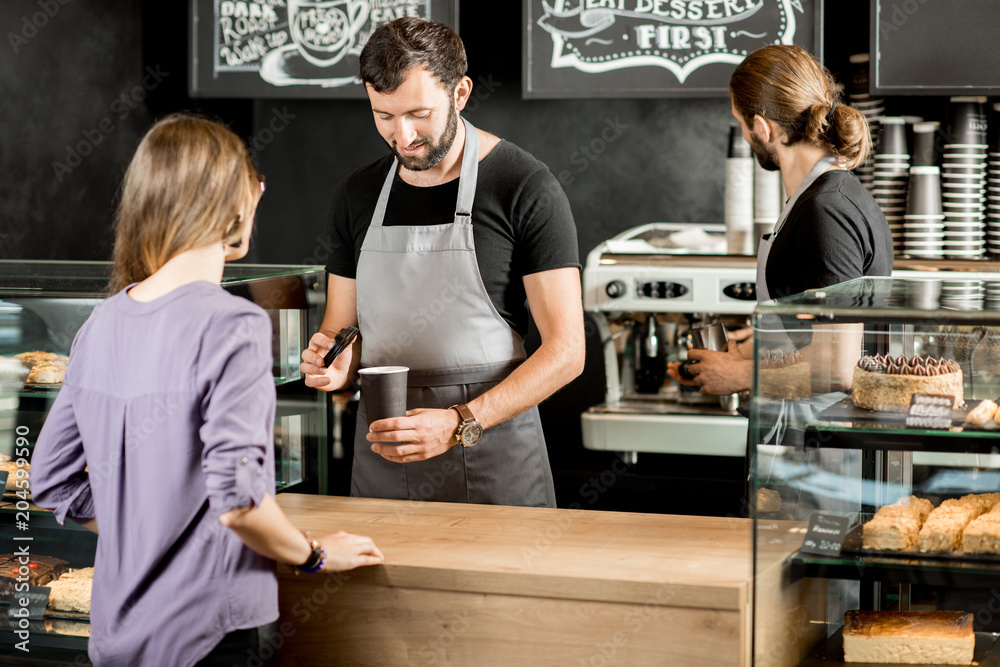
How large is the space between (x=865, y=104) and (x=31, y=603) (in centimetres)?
280

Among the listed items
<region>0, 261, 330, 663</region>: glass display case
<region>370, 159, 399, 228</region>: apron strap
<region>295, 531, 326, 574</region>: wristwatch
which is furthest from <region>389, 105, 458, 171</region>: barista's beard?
<region>295, 531, 326, 574</region>: wristwatch

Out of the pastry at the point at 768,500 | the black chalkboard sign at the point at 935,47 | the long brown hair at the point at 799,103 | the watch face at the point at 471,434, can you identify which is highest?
the black chalkboard sign at the point at 935,47

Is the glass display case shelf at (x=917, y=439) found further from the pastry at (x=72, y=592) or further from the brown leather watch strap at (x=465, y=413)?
the pastry at (x=72, y=592)

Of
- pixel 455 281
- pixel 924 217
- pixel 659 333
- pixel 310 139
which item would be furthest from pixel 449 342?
pixel 310 139

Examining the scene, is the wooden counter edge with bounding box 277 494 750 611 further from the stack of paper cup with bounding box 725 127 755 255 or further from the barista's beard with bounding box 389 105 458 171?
the stack of paper cup with bounding box 725 127 755 255

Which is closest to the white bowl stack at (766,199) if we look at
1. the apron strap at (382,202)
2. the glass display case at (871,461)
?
the apron strap at (382,202)

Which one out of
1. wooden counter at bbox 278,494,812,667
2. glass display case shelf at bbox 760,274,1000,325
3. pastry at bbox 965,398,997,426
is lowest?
wooden counter at bbox 278,494,812,667

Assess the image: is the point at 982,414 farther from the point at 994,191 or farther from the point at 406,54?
the point at 994,191

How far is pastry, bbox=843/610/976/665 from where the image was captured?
4.91 feet

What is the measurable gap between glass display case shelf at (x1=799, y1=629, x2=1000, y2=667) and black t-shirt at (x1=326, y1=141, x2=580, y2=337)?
0.78 meters

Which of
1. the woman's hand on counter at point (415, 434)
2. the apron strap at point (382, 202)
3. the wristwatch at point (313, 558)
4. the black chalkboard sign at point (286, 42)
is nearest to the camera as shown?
the wristwatch at point (313, 558)

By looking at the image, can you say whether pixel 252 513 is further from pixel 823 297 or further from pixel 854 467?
pixel 854 467

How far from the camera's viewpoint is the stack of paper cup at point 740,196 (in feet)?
11.0

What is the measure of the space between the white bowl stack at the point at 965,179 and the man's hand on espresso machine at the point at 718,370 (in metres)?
1.48
